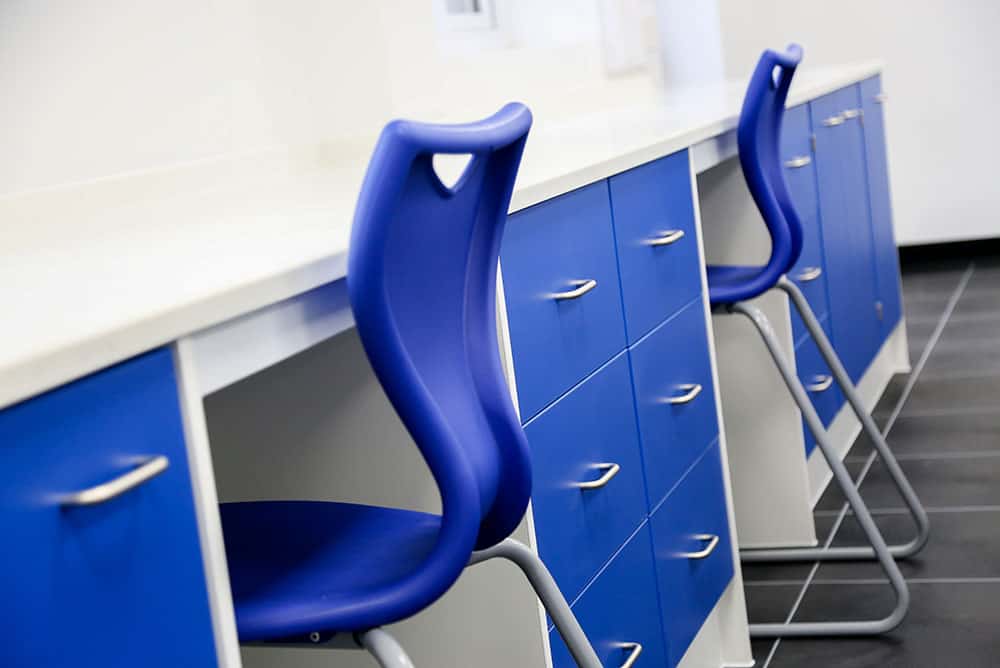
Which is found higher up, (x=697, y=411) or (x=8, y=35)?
(x=8, y=35)

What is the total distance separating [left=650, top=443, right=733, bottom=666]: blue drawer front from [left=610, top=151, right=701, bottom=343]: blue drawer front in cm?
29

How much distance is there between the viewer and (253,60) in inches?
92.3

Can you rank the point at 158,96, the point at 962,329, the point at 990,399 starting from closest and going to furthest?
the point at 158,96 → the point at 990,399 → the point at 962,329

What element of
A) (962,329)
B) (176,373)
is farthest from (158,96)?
(962,329)

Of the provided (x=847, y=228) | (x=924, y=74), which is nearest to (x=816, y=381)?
Result: (x=847, y=228)

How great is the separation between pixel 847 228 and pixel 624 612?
1.91m

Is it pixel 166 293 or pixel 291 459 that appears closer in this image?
pixel 166 293

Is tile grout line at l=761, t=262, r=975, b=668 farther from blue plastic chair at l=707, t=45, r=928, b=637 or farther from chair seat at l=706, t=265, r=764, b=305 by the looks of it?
chair seat at l=706, t=265, r=764, b=305

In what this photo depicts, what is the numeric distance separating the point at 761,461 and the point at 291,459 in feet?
4.92

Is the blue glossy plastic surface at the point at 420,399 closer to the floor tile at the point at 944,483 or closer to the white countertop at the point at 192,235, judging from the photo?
the white countertop at the point at 192,235

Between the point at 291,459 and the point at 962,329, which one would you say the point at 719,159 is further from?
the point at 962,329

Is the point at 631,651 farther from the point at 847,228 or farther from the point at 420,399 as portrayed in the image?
the point at 847,228

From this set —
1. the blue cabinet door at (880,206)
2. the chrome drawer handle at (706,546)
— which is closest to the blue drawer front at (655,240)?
the chrome drawer handle at (706,546)

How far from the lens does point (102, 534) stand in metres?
0.94
